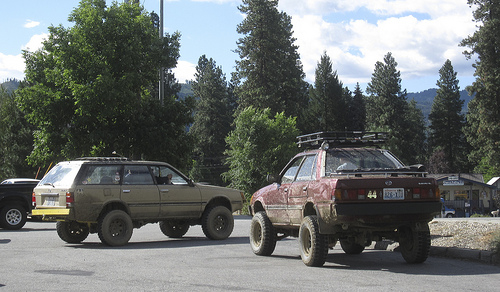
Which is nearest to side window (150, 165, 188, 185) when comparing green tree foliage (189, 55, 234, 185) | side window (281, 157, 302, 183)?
side window (281, 157, 302, 183)

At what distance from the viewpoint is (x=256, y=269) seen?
30.3 ft

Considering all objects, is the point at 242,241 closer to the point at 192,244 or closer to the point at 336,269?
the point at 192,244

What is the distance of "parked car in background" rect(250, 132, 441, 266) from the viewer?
8.81 m

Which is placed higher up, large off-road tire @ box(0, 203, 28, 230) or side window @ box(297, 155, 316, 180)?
side window @ box(297, 155, 316, 180)

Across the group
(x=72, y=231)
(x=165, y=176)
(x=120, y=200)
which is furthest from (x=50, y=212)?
(x=165, y=176)

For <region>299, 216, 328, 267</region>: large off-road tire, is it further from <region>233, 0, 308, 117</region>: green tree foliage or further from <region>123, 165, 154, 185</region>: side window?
<region>233, 0, 308, 117</region>: green tree foliage

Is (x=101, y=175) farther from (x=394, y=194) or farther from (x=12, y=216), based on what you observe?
(x=12, y=216)

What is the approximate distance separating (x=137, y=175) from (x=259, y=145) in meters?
50.5

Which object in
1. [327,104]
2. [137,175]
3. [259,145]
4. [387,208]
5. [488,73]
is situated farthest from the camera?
[327,104]

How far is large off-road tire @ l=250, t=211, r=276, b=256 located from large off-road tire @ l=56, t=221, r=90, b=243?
15.9 feet

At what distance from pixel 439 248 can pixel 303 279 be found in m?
3.96

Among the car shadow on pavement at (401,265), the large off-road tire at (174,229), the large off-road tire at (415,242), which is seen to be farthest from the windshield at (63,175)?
the large off-road tire at (415,242)

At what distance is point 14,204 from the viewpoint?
19.7m

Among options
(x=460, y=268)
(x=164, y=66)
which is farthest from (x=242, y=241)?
(x=164, y=66)
